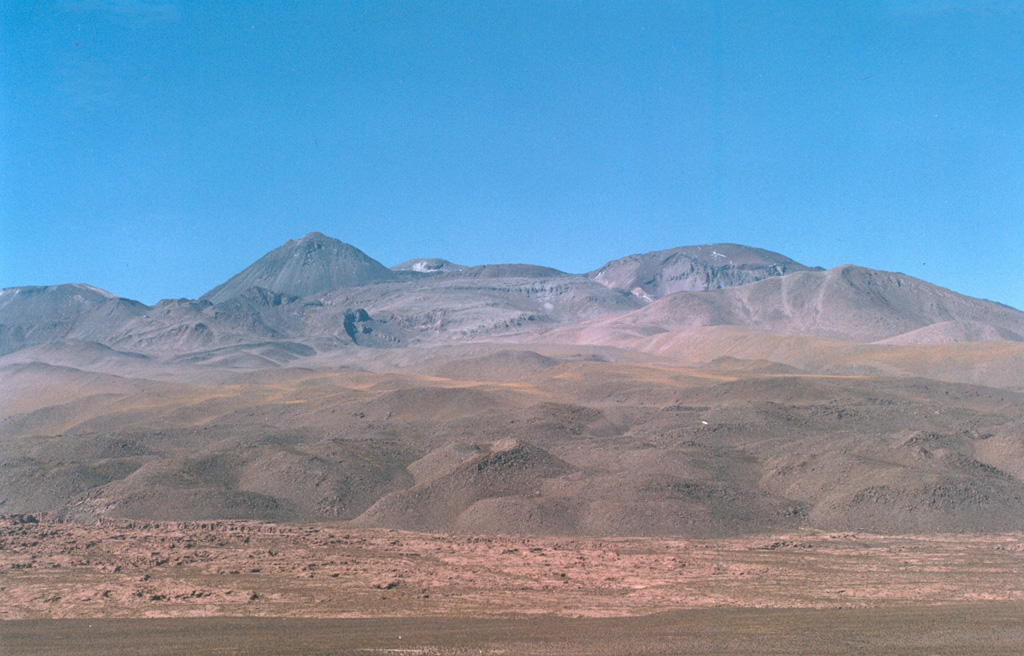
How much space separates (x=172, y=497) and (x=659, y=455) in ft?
73.5

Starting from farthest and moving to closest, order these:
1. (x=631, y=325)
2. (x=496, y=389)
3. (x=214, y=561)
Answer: (x=631, y=325) → (x=496, y=389) → (x=214, y=561)

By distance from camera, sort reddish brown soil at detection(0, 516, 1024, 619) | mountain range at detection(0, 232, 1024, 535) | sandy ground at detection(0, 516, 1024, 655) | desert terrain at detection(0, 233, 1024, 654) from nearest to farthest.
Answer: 1. sandy ground at detection(0, 516, 1024, 655)
2. desert terrain at detection(0, 233, 1024, 654)
3. reddish brown soil at detection(0, 516, 1024, 619)
4. mountain range at detection(0, 232, 1024, 535)

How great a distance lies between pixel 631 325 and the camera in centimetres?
16725

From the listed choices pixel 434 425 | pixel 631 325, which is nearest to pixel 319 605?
pixel 434 425

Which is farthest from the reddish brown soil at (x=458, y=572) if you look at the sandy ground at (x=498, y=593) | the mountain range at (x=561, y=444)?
the mountain range at (x=561, y=444)

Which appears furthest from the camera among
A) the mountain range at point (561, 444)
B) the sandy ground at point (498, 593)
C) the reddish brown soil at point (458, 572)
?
the mountain range at point (561, 444)

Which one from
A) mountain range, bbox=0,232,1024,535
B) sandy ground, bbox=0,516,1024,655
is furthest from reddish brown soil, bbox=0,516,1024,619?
mountain range, bbox=0,232,1024,535

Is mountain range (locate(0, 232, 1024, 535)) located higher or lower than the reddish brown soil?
higher

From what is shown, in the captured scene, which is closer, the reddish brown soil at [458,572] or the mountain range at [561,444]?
the reddish brown soil at [458,572]

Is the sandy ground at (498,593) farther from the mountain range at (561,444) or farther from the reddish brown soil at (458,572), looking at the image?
the mountain range at (561,444)

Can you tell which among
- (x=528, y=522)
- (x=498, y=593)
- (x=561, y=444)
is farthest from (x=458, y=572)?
(x=561, y=444)

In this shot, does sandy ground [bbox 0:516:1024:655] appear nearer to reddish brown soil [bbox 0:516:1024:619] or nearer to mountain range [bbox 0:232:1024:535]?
reddish brown soil [bbox 0:516:1024:619]

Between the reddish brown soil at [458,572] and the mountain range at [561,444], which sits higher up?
the mountain range at [561,444]

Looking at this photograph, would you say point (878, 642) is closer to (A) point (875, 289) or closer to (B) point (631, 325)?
(B) point (631, 325)
